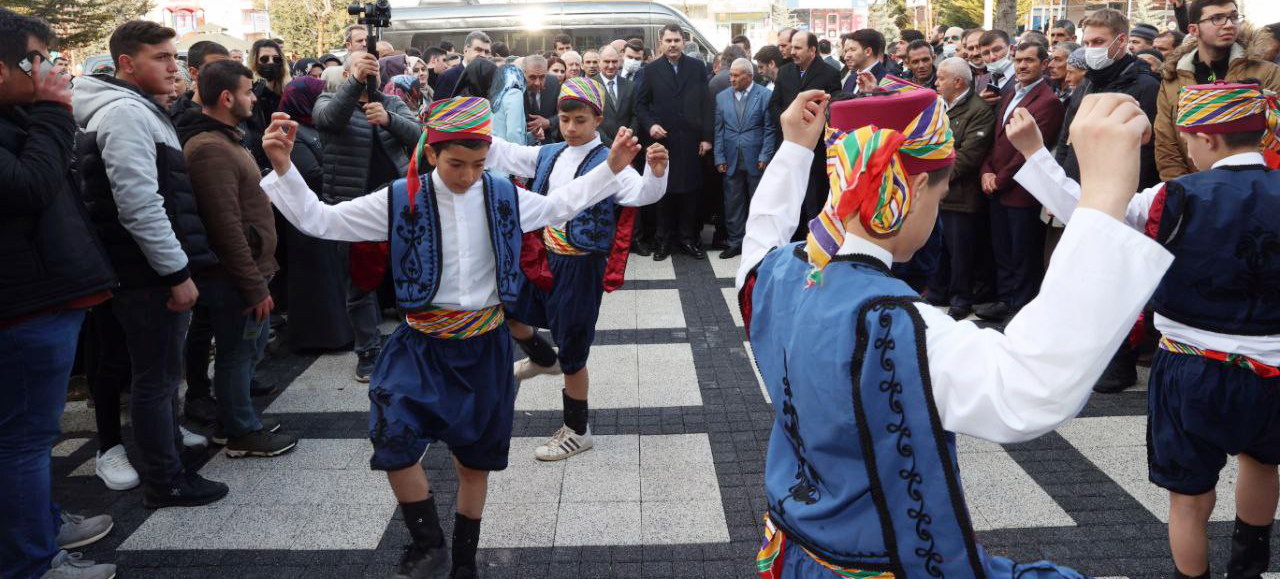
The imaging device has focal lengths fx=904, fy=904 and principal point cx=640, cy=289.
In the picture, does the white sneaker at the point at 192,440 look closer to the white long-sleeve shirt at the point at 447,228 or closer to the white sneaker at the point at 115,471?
the white sneaker at the point at 115,471

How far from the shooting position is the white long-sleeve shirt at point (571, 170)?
413cm

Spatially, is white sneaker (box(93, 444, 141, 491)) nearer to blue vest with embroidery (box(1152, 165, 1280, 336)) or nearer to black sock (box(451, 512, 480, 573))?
black sock (box(451, 512, 480, 573))

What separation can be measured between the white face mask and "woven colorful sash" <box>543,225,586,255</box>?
3.65 m

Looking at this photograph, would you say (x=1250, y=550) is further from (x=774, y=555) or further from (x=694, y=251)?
(x=694, y=251)

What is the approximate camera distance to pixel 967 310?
7.11 m

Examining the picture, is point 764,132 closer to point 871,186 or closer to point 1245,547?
point 1245,547

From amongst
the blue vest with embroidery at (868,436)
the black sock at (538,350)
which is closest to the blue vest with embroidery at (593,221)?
the black sock at (538,350)

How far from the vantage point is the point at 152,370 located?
156 inches

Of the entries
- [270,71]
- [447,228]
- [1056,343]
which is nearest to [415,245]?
[447,228]

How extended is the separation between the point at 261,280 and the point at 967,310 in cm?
517

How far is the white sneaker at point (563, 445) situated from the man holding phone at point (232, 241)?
1.32 meters

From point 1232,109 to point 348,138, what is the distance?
4.71 metres

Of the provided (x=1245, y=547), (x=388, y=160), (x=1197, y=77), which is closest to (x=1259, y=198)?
(x=1245, y=547)

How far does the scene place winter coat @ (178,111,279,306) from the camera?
14.3ft
